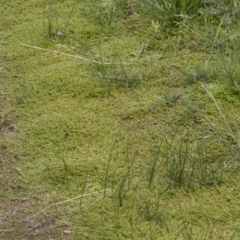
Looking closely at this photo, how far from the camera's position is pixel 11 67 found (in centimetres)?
339

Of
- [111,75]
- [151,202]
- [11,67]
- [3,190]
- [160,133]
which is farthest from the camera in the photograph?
[11,67]

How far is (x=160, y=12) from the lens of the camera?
345 centimetres

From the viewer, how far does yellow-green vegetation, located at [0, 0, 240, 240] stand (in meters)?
2.36

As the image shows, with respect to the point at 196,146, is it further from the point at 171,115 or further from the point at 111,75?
the point at 111,75

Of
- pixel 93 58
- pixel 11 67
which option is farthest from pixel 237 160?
pixel 11 67

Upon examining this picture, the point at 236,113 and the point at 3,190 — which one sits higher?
the point at 236,113

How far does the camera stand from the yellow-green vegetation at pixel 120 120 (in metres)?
2.36

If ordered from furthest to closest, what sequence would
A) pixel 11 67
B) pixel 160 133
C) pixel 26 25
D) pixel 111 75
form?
pixel 26 25, pixel 11 67, pixel 111 75, pixel 160 133

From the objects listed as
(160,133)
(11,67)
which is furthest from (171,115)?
(11,67)

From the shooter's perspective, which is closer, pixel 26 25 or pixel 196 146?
pixel 196 146

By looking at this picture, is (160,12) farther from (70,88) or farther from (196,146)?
(196,146)

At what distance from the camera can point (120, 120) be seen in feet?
9.43

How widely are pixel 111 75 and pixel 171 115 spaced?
0.44 meters

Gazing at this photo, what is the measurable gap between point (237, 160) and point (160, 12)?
1.22 m
